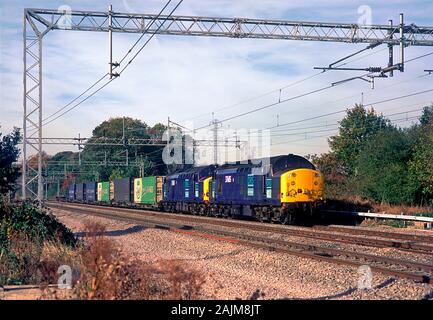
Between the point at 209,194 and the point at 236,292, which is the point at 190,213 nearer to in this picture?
the point at 209,194

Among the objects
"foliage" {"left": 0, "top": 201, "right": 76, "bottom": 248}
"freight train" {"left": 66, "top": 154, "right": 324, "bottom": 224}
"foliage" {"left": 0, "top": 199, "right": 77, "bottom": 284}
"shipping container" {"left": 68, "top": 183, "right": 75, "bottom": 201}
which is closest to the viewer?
Result: "foliage" {"left": 0, "top": 199, "right": 77, "bottom": 284}

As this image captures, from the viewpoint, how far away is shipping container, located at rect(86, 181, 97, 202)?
68.7 metres

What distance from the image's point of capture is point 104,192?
64.3m

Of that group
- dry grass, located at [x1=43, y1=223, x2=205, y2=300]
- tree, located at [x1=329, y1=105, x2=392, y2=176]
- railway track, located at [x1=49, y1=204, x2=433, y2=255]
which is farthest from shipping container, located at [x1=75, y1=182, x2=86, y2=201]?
dry grass, located at [x1=43, y1=223, x2=205, y2=300]

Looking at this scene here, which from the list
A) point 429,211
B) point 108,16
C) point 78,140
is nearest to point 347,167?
point 429,211

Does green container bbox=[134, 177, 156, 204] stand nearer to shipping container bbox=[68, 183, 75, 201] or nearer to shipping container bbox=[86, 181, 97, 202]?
shipping container bbox=[86, 181, 97, 202]

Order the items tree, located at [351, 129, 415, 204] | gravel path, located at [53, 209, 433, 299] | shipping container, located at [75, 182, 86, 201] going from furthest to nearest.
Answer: shipping container, located at [75, 182, 86, 201] < tree, located at [351, 129, 415, 204] < gravel path, located at [53, 209, 433, 299]

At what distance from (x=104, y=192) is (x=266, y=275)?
53.3 meters

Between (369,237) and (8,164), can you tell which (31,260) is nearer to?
(8,164)

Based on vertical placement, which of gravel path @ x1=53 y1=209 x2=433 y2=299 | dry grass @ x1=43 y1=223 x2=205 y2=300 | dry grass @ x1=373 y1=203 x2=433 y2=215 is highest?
dry grass @ x1=373 y1=203 x2=433 y2=215

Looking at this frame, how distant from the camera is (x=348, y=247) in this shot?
17.6 meters

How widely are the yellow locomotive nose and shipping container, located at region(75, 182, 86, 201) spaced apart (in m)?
51.9

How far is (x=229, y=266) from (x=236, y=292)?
366cm

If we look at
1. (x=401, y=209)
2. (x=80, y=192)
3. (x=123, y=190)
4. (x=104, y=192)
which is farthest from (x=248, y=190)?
(x=80, y=192)
